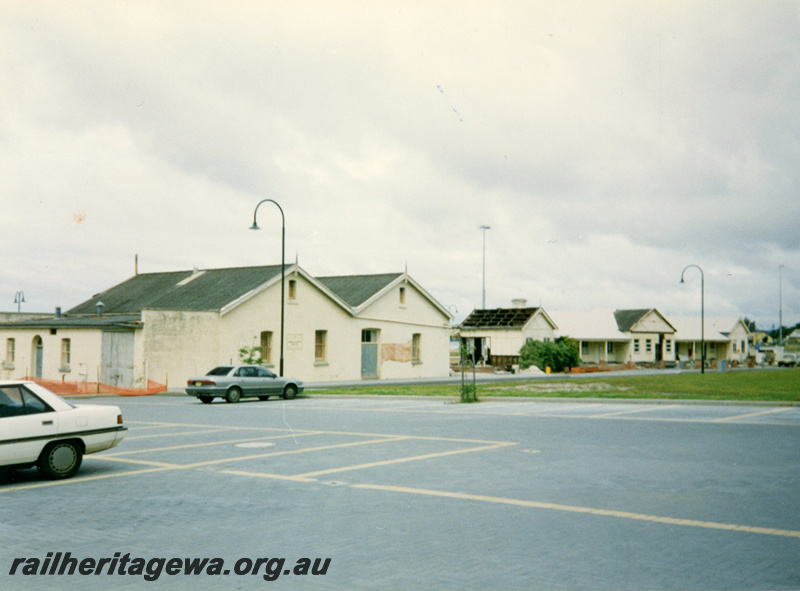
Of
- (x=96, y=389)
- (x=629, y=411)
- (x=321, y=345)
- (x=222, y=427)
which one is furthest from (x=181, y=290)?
(x=629, y=411)

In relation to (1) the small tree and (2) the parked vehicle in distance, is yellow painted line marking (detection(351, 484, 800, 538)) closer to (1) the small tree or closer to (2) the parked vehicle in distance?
(2) the parked vehicle in distance

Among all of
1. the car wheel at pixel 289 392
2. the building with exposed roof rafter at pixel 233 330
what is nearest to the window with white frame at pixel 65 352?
the building with exposed roof rafter at pixel 233 330

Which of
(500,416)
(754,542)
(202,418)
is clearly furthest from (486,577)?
(202,418)

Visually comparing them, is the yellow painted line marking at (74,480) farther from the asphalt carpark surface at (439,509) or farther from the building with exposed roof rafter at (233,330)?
the building with exposed roof rafter at (233,330)

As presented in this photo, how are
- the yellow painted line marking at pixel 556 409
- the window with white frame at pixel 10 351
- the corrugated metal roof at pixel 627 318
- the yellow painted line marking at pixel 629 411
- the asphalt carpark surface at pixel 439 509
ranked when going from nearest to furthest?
the asphalt carpark surface at pixel 439 509
the yellow painted line marking at pixel 629 411
the yellow painted line marking at pixel 556 409
the window with white frame at pixel 10 351
the corrugated metal roof at pixel 627 318

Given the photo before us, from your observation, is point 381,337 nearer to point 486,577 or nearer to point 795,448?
point 795,448

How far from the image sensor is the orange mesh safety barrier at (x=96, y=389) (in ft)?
110

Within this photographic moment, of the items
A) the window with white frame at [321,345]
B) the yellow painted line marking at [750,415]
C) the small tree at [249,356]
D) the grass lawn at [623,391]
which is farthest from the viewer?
the window with white frame at [321,345]

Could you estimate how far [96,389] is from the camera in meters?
34.8

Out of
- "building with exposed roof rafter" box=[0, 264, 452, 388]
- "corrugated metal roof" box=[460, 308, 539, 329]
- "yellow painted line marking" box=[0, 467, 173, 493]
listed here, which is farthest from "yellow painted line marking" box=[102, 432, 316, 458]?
"corrugated metal roof" box=[460, 308, 539, 329]

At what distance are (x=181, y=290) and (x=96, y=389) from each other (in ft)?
38.6

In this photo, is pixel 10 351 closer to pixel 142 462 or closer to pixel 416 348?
pixel 416 348

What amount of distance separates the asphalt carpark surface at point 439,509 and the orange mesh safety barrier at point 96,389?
739 inches

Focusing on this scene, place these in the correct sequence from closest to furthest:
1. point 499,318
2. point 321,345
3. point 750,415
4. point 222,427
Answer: point 222,427 → point 750,415 → point 321,345 → point 499,318
